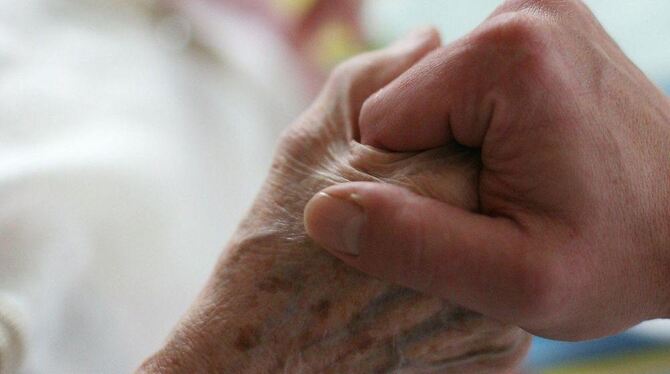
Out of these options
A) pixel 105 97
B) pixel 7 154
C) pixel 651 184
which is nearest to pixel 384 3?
pixel 105 97

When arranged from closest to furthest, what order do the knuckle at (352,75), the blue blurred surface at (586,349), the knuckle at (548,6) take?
the knuckle at (548,6)
the knuckle at (352,75)
the blue blurred surface at (586,349)

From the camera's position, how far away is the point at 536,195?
26.4 inches

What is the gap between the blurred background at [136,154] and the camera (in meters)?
0.97

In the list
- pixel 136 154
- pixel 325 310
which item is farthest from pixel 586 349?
pixel 136 154

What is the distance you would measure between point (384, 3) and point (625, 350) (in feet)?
4.01

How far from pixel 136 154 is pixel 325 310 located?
0.55 metres

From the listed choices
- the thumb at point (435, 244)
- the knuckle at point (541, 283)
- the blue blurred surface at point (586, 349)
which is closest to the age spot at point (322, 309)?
the thumb at point (435, 244)

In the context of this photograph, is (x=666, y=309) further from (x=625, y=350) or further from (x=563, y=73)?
(x=625, y=350)

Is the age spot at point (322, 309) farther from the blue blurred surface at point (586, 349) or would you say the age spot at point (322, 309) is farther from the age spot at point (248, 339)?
the blue blurred surface at point (586, 349)

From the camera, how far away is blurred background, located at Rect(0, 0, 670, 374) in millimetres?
975

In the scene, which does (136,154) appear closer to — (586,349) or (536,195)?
(536,195)

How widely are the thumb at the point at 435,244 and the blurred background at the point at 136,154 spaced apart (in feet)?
1.63

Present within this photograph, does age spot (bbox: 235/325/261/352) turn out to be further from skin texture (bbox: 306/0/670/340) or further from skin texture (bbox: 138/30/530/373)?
skin texture (bbox: 306/0/670/340)

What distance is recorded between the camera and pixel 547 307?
2.10 feet
